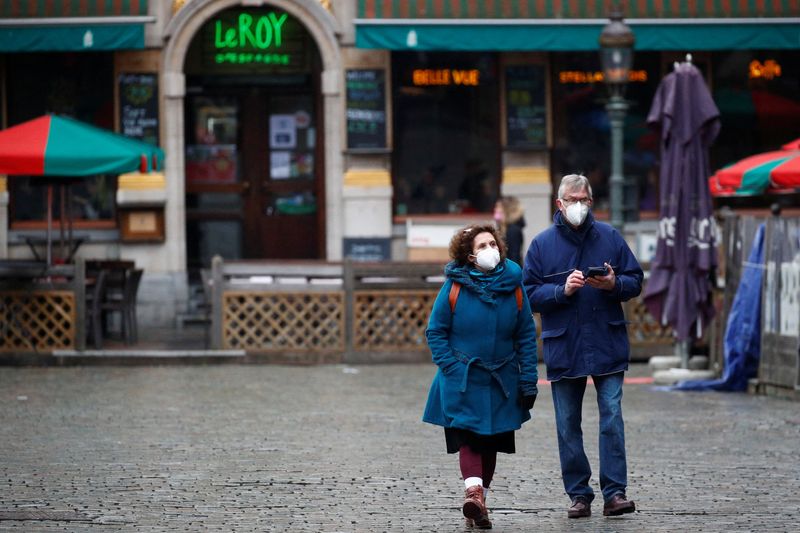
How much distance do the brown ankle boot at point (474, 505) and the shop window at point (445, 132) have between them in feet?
45.5

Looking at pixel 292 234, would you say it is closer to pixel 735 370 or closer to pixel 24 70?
pixel 24 70

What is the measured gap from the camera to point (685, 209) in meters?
16.0

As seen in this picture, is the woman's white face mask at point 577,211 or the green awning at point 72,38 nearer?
the woman's white face mask at point 577,211

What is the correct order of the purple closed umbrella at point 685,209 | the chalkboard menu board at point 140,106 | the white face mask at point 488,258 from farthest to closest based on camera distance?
the chalkboard menu board at point 140,106 → the purple closed umbrella at point 685,209 → the white face mask at point 488,258

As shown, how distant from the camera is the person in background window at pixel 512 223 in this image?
19.0 m

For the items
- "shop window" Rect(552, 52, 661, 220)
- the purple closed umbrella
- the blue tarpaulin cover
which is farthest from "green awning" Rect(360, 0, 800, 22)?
the blue tarpaulin cover

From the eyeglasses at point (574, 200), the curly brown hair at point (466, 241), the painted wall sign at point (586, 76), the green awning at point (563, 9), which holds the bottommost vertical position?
the curly brown hair at point (466, 241)

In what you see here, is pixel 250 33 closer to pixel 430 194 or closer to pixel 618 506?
pixel 430 194

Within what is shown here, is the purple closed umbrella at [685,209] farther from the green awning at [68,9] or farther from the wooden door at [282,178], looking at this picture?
the green awning at [68,9]

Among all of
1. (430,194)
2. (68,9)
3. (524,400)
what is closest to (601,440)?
(524,400)

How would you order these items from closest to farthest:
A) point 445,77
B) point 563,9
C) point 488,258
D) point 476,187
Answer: point 488,258 < point 563,9 < point 445,77 < point 476,187

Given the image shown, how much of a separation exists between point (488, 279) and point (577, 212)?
61 cm

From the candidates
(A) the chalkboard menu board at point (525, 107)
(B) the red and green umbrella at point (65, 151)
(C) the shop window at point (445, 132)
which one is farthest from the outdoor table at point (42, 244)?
(A) the chalkboard menu board at point (525, 107)

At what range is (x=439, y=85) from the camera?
22.2 metres
